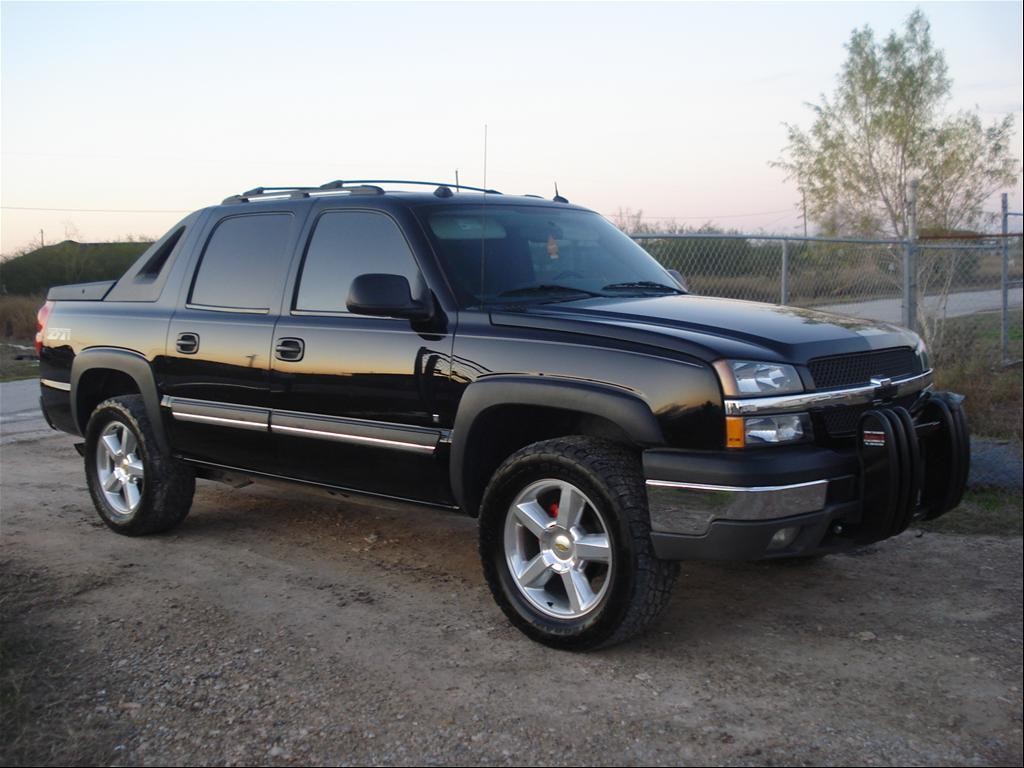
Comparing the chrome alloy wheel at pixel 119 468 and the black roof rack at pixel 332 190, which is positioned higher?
the black roof rack at pixel 332 190

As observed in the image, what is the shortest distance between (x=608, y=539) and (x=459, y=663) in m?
0.76

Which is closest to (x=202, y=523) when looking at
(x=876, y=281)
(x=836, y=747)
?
(x=836, y=747)

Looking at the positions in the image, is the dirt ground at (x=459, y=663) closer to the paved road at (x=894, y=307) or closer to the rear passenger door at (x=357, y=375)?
the rear passenger door at (x=357, y=375)

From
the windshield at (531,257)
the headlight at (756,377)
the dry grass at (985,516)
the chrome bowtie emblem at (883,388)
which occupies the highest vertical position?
the windshield at (531,257)

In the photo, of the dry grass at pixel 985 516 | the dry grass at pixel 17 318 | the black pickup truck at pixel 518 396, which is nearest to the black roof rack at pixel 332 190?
the black pickup truck at pixel 518 396

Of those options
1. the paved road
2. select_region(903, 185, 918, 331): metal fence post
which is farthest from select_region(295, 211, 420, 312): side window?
select_region(903, 185, 918, 331): metal fence post

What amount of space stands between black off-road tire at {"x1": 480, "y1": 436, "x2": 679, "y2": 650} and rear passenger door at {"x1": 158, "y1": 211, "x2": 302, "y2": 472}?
5.33 ft

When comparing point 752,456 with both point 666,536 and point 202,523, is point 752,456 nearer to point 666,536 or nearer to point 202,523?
point 666,536

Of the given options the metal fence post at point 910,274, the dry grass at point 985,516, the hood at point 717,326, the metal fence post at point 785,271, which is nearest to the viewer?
the hood at point 717,326

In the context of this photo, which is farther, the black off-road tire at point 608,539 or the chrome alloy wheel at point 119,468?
the chrome alloy wheel at point 119,468

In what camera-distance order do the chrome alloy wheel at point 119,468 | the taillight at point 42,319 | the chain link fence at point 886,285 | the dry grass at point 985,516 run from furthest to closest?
the chain link fence at point 886,285, the taillight at point 42,319, the chrome alloy wheel at point 119,468, the dry grass at point 985,516

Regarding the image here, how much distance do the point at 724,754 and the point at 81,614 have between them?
9.75 feet

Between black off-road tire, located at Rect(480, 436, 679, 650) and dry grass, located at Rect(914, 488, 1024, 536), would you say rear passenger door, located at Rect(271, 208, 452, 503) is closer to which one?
black off-road tire, located at Rect(480, 436, 679, 650)

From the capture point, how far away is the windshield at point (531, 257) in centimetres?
479
